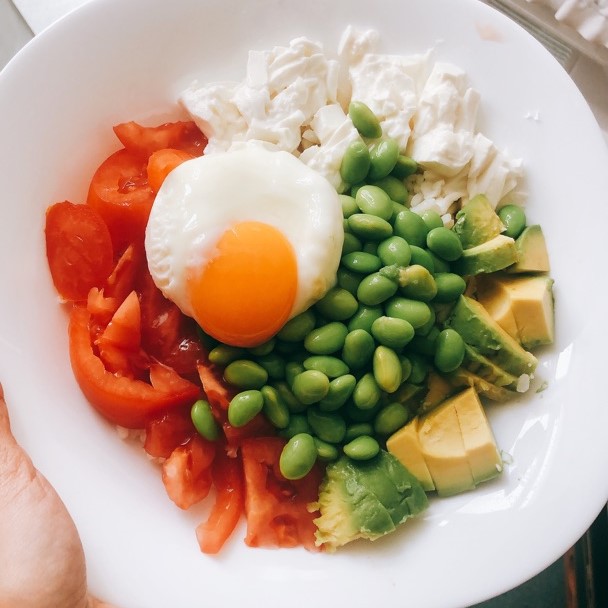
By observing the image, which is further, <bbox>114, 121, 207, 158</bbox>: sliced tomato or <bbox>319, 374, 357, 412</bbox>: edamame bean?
<bbox>114, 121, 207, 158</bbox>: sliced tomato

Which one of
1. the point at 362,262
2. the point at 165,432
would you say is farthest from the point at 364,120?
the point at 165,432

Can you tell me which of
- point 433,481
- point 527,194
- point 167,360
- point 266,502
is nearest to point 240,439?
point 266,502

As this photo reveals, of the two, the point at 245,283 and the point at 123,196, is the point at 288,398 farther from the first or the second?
the point at 123,196

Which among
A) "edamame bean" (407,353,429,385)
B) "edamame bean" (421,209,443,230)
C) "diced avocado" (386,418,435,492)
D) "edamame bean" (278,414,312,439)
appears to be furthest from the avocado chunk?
"edamame bean" (421,209,443,230)

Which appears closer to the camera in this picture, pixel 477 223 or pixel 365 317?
pixel 365 317

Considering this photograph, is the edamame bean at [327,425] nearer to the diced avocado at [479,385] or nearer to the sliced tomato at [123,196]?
the diced avocado at [479,385]

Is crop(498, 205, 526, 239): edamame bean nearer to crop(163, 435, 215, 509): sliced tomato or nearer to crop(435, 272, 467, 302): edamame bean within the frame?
crop(435, 272, 467, 302): edamame bean
